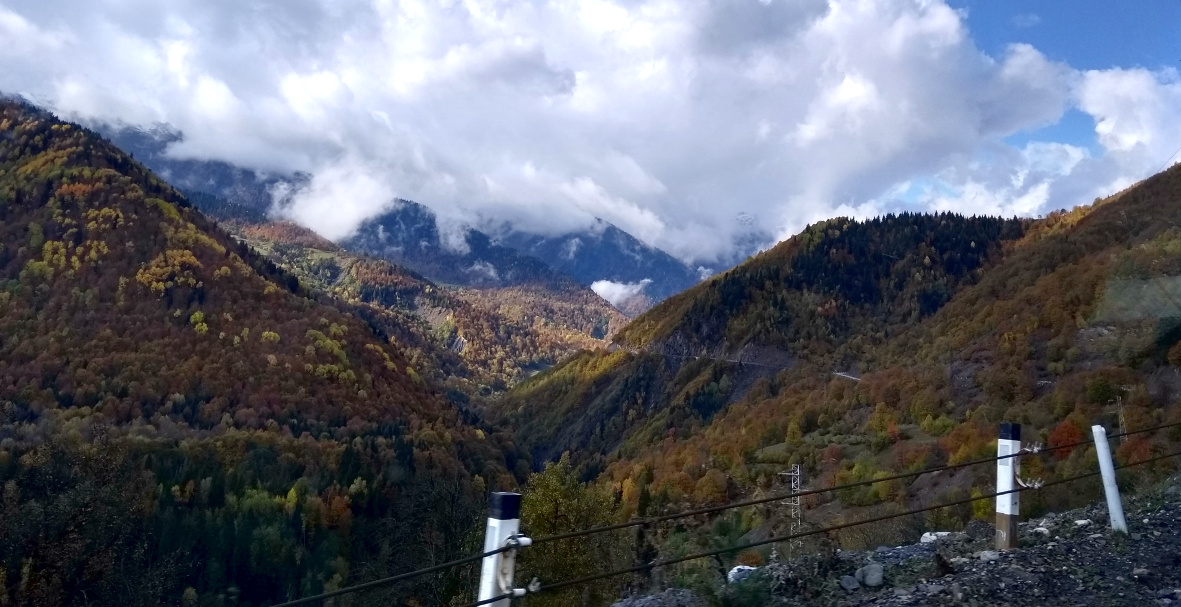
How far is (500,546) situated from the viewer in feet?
15.2

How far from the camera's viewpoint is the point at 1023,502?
1201cm

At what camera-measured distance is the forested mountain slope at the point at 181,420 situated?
35500mm

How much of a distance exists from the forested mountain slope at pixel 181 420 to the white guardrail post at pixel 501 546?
24884 millimetres

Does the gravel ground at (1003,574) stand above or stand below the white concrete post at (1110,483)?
below

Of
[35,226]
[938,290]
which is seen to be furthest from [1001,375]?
[35,226]

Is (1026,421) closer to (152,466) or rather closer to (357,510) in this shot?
(357,510)

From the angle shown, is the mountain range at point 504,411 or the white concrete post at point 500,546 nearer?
the white concrete post at point 500,546

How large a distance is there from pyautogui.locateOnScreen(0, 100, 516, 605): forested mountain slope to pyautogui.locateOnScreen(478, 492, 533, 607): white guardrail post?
2488cm

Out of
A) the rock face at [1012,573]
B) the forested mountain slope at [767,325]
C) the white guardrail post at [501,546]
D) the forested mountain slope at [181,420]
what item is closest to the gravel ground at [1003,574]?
the rock face at [1012,573]

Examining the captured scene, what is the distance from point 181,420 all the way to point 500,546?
96535 millimetres

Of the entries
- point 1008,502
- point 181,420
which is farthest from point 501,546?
point 181,420

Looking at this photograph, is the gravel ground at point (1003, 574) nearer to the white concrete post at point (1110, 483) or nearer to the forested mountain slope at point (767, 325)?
the white concrete post at point (1110, 483)

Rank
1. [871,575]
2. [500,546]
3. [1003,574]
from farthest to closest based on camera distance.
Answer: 1. [871,575]
2. [1003,574]
3. [500,546]

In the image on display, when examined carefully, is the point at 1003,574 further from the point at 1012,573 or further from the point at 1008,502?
the point at 1008,502
